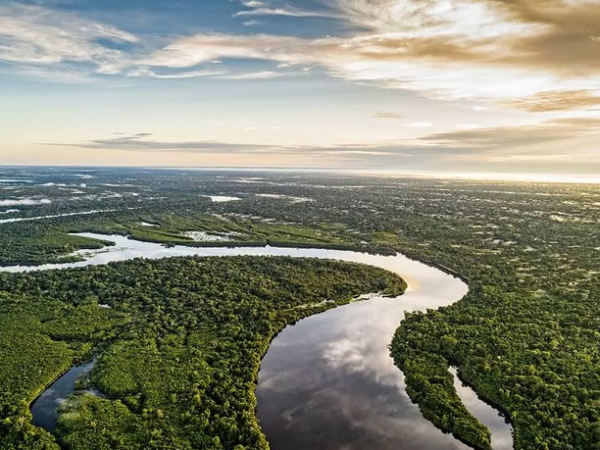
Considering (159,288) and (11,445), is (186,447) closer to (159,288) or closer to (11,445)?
(11,445)

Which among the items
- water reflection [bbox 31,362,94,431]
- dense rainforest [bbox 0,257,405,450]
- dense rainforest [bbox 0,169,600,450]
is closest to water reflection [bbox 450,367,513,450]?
dense rainforest [bbox 0,169,600,450]

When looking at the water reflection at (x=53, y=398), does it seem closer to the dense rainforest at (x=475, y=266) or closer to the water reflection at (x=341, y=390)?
the dense rainforest at (x=475, y=266)

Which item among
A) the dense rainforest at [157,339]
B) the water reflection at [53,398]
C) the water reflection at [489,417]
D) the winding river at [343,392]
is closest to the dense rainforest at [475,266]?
the water reflection at [489,417]

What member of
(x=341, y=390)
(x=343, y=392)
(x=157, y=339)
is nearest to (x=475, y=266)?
(x=341, y=390)

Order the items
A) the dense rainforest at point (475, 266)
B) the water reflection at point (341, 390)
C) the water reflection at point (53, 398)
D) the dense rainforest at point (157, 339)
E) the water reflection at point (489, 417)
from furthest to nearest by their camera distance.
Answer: the dense rainforest at point (475, 266) < the water reflection at point (53, 398) < the water reflection at point (341, 390) < the water reflection at point (489, 417) < the dense rainforest at point (157, 339)

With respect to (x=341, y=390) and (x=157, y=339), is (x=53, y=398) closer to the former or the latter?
A: (x=157, y=339)

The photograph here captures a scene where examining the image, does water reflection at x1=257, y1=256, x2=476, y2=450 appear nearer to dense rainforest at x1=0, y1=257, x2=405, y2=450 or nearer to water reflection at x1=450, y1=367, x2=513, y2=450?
dense rainforest at x1=0, y1=257, x2=405, y2=450

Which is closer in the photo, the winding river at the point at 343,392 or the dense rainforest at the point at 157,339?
the dense rainforest at the point at 157,339

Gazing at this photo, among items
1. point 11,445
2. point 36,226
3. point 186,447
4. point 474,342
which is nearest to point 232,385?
point 186,447
